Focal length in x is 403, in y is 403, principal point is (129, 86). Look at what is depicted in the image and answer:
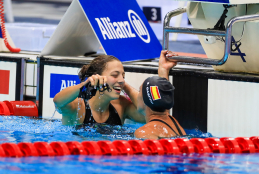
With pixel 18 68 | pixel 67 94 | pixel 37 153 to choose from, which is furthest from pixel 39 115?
pixel 37 153

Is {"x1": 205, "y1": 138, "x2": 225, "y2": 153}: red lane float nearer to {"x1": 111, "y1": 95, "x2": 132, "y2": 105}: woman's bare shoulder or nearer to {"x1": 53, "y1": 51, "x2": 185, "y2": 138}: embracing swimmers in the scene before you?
{"x1": 53, "y1": 51, "x2": 185, "y2": 138}: embracing swimmers

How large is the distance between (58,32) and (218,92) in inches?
76.0

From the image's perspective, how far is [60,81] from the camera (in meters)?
4.53

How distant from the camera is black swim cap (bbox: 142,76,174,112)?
307 cm

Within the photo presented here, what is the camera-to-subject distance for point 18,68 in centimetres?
479

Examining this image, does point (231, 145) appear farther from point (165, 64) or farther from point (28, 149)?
point (28, 149)

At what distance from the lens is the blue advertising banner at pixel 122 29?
4.42 meters

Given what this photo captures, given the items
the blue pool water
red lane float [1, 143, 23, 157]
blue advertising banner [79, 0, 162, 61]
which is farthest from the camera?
blue advertising banner [79, 0, 162, 61]

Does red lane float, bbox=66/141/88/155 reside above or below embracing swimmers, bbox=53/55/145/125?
below

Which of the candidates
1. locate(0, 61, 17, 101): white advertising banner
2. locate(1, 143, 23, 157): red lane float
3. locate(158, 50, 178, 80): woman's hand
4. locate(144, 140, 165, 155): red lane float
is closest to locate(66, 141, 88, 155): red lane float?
locate(1, 143, 23, 157): red lane float

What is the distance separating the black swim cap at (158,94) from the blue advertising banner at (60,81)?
1.46m

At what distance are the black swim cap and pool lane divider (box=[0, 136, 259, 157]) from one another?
0.90ft

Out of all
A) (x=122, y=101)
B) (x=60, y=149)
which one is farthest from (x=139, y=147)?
(x=122, y=101)

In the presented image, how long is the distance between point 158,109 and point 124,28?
6.24 feet
